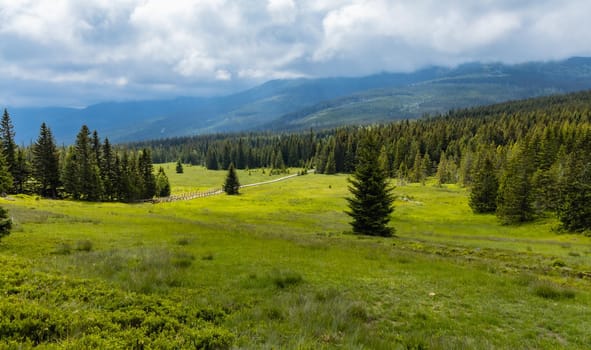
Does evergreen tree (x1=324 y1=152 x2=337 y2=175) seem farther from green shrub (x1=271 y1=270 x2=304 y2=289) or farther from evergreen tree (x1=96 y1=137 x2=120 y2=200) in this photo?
green shrub (x1=271 y1=270 x2=304 y2=289)

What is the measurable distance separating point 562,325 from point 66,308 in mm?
15212

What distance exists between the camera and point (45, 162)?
7094cm

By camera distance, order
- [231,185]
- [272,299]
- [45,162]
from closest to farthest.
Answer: [272,299] < [45,162] < [231,185]

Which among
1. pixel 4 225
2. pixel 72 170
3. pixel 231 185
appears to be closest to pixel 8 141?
pixel 72 170

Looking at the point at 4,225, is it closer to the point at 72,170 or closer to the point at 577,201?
the point at 72,170

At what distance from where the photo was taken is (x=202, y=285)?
11.8 m

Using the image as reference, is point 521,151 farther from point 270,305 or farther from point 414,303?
point 270,305

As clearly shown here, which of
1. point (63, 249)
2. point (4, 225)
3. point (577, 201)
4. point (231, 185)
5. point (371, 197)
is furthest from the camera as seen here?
point (231, 185)

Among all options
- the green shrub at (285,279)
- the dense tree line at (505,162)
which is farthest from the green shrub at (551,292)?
the dense tree line at (505,162)

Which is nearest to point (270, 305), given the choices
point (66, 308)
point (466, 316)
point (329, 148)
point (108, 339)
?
point (108, 339)

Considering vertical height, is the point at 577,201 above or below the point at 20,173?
below

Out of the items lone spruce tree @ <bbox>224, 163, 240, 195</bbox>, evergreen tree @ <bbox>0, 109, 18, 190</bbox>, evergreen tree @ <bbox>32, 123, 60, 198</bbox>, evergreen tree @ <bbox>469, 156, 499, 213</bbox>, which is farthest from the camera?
lone spruce tree @ <bbox>224, 163, 240, 195</bbox>

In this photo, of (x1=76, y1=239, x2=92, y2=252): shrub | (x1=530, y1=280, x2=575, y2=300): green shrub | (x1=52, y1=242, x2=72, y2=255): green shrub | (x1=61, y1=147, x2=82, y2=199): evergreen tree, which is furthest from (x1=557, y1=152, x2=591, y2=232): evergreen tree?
(x1=61, y1=147, x2=82, y2=199): evergreen tree

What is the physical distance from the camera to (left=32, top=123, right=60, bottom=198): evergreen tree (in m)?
70.7
